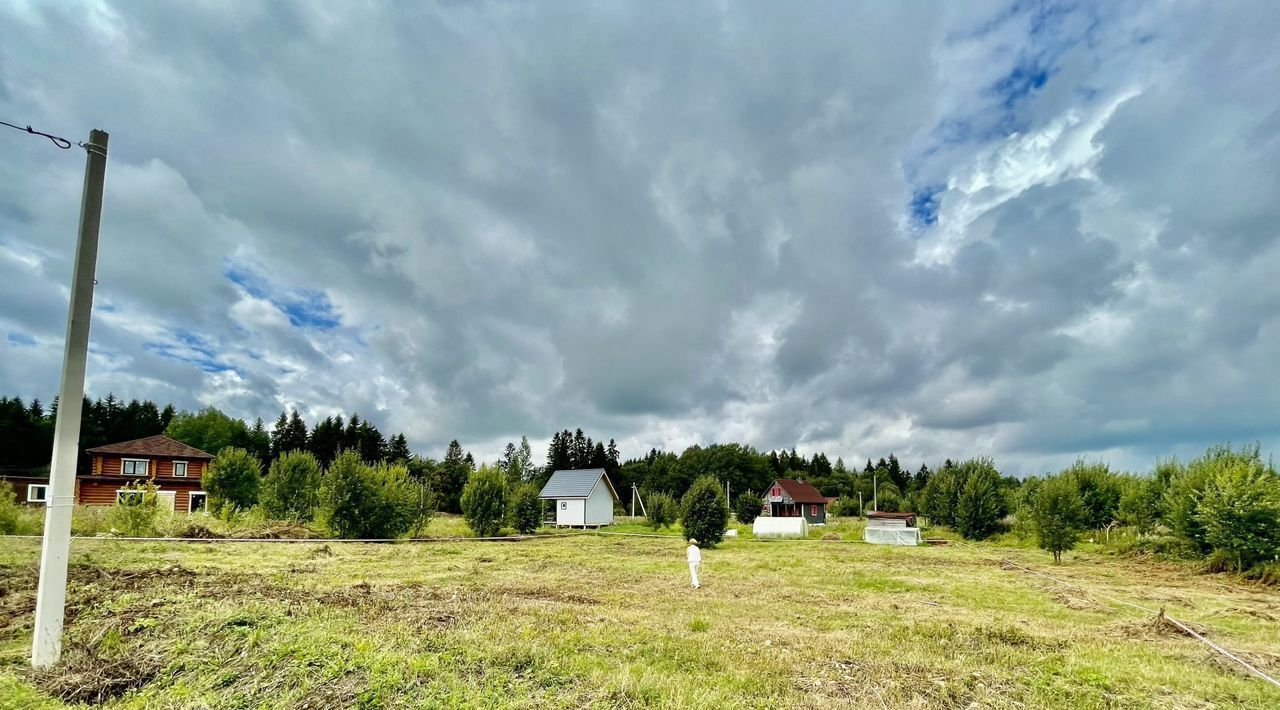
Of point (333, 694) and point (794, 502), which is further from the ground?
point (333, 694)

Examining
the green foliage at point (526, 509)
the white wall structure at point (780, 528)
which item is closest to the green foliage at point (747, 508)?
the white wall structure at point (780, 528)

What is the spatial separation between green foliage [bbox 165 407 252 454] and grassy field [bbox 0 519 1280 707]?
7850cm

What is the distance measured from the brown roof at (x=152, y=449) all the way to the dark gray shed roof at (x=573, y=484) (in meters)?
27.7

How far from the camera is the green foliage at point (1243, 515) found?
22109mm

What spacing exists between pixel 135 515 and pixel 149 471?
88.7ft

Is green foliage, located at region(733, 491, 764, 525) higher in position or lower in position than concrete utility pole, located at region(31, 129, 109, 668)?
lower

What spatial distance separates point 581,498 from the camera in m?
52.0

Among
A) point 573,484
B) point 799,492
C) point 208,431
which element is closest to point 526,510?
point 573,484

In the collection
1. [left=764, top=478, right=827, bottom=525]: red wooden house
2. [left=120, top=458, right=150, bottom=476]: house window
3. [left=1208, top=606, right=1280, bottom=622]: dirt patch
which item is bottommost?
[left=764, top=478, right=827, bottom=525]: red wooden house

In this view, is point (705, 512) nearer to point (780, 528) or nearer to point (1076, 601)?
point (780, 528)

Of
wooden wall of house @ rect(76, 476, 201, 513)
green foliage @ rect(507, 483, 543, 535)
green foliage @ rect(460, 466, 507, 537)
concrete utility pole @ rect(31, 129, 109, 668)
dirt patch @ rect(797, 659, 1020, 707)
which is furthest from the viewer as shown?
wooden wall of house @ rect(76, 476, 201, 513)

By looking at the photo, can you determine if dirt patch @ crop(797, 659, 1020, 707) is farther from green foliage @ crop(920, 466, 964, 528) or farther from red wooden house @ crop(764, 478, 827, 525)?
red wooden house @ crop(764, 478, 827, 525)

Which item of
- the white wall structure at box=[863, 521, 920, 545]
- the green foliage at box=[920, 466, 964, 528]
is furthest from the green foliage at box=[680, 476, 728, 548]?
the green foliage at box=[920, 466, 964, 528]

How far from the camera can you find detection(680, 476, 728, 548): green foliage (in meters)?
32.1
